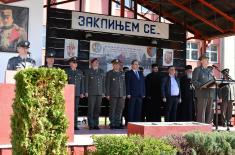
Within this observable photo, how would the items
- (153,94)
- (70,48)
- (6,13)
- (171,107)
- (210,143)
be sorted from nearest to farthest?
(210,143)
(6,13)
(171,107)
(153,94)
(70,48)

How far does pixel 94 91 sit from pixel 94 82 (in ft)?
0.68

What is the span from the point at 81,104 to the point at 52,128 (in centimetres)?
721

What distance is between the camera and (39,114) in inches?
180

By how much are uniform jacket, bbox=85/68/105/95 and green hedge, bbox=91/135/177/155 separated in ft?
16.8

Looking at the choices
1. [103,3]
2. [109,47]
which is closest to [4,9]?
[109,47]

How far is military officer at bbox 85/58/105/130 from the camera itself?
1036cm

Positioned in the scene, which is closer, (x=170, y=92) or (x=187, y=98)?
(x=170, y=92)

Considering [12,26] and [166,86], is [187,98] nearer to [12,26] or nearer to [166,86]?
[166,86]

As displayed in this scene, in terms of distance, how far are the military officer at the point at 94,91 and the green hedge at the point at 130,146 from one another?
5123mm

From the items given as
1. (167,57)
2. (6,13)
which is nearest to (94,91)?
(6,13)

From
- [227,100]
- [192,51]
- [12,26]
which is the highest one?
[192,51]

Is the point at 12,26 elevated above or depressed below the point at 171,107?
above

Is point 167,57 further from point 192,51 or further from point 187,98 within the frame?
point 192,51

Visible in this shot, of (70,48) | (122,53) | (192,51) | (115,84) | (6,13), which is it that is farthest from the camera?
(192,51)
